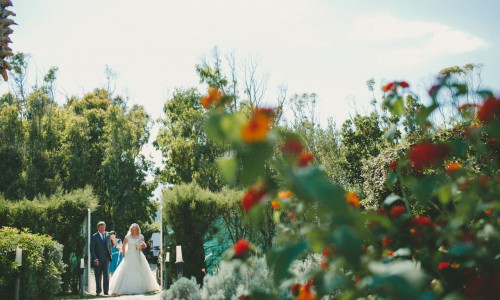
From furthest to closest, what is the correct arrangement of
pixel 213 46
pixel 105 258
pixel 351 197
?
pixel 213 46, pixel 105 258, pixel 351 197

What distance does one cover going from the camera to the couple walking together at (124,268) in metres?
12.0

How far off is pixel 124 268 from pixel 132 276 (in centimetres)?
30

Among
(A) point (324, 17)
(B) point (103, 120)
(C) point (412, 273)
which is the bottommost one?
(C) point (412, 273)

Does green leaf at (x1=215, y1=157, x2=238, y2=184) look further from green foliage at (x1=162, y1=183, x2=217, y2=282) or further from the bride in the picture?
the bride

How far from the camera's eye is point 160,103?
32.0 meters

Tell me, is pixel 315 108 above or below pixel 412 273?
above

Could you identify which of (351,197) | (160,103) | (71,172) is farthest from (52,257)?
(160,103)

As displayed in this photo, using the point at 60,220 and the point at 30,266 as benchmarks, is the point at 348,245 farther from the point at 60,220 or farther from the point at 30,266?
the point at 60,220

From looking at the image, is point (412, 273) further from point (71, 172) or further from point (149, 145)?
point (149, 145)

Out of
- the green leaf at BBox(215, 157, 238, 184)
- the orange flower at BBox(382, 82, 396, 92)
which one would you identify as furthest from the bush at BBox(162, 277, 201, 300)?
the green leaf at BBox(215, 157, 238, 184)

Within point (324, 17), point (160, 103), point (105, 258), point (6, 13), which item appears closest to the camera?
point (6, 13)

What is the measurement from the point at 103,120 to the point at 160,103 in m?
4.81

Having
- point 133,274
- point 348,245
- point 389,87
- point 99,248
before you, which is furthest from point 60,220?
point 348,245

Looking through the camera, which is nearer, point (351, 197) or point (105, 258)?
point (351, 197)
